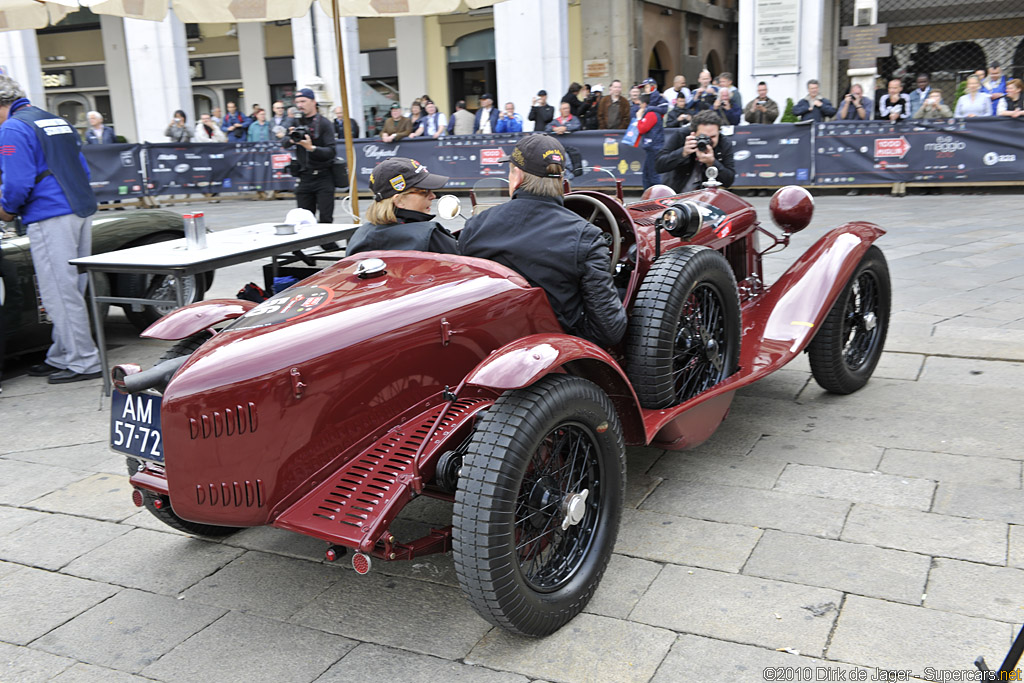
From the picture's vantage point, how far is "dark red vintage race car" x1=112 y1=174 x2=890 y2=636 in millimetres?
2633

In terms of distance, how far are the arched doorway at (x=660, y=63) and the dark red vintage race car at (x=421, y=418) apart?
872 inches

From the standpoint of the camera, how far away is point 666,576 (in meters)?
3.14

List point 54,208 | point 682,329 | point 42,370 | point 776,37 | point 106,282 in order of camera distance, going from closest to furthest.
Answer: point 682,329 < point 54,208 < point 42,370 < point 106,282 < point 776,37

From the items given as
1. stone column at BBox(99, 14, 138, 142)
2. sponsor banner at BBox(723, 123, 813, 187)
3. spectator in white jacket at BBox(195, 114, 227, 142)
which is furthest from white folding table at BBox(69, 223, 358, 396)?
stone column at BBox(99, 14, 138, 142)

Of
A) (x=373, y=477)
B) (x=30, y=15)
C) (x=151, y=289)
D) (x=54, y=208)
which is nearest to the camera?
(x=373, y=477)

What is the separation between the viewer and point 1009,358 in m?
5.37

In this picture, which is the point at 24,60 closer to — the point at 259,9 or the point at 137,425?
the point at 259,9

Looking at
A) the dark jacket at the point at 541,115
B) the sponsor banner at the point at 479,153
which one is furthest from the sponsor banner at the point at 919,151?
the dark jacket at the point at 541,115

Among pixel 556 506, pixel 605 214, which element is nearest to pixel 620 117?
pixel 605 214

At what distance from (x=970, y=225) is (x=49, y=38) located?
26.6m

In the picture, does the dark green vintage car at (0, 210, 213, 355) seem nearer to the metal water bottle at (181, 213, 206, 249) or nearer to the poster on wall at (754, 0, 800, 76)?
the metal water bottle at (181, 213, 206, 249)

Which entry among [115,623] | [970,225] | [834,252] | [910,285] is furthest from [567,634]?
[970,225]

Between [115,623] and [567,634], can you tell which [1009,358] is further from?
[115,623]

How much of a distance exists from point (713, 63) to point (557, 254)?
2798 centimetres
